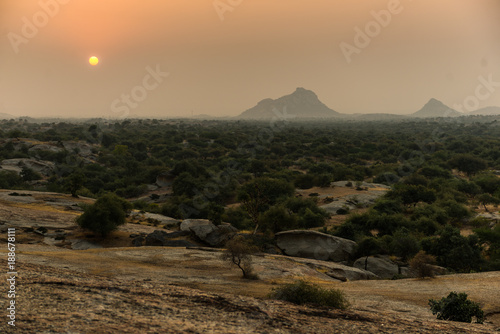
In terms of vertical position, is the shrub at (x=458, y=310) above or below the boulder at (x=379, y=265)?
above

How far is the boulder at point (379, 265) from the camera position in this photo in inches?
853

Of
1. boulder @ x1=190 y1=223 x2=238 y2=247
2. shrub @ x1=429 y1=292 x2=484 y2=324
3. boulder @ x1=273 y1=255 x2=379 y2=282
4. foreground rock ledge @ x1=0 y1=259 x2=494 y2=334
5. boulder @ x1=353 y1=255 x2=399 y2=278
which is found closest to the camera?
foreground rock ledge @ x1=0 y1=259 x2=494 y2=334

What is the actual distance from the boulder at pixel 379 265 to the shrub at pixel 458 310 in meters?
9.69

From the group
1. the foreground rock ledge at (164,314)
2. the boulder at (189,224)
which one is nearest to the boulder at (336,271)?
the foreground rock ledge at (164,314)

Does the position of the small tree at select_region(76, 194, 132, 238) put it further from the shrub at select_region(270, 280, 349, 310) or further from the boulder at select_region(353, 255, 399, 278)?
the boulder at select_region(353, 255, 399, 278)

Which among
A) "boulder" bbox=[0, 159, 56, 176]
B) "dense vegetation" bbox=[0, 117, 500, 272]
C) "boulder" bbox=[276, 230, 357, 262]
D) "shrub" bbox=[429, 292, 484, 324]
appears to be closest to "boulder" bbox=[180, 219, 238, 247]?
"dense vegetation" bbox=[0, 117, 500, 272]

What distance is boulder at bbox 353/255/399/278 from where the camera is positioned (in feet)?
71.1

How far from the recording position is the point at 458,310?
11.7m

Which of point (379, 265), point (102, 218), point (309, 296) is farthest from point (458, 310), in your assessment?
point (102, 218)

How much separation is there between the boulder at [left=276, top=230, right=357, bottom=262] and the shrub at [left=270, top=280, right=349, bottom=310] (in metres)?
12.2

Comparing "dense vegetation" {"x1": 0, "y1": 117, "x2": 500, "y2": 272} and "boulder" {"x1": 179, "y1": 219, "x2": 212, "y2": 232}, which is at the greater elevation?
"dense vegetation" {"x1": 0, "y1": 117, "x2": 500, "y2": 272}

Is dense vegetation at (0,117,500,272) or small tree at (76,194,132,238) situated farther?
small tree at (76,194,132,238)

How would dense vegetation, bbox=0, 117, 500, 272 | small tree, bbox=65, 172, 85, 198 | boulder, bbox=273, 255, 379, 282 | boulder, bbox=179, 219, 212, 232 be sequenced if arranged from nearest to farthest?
boulder, bbox=273, 255, 379, 282 → dense vegetation, bbox=0, 117, 500, 272 → boulder, bbox=179, 219, 212, 232 → small tree, bbox=65, 172, 85, 198

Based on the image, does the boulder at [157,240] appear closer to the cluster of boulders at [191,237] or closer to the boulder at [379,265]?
the cluster of boulders at [191,237]
